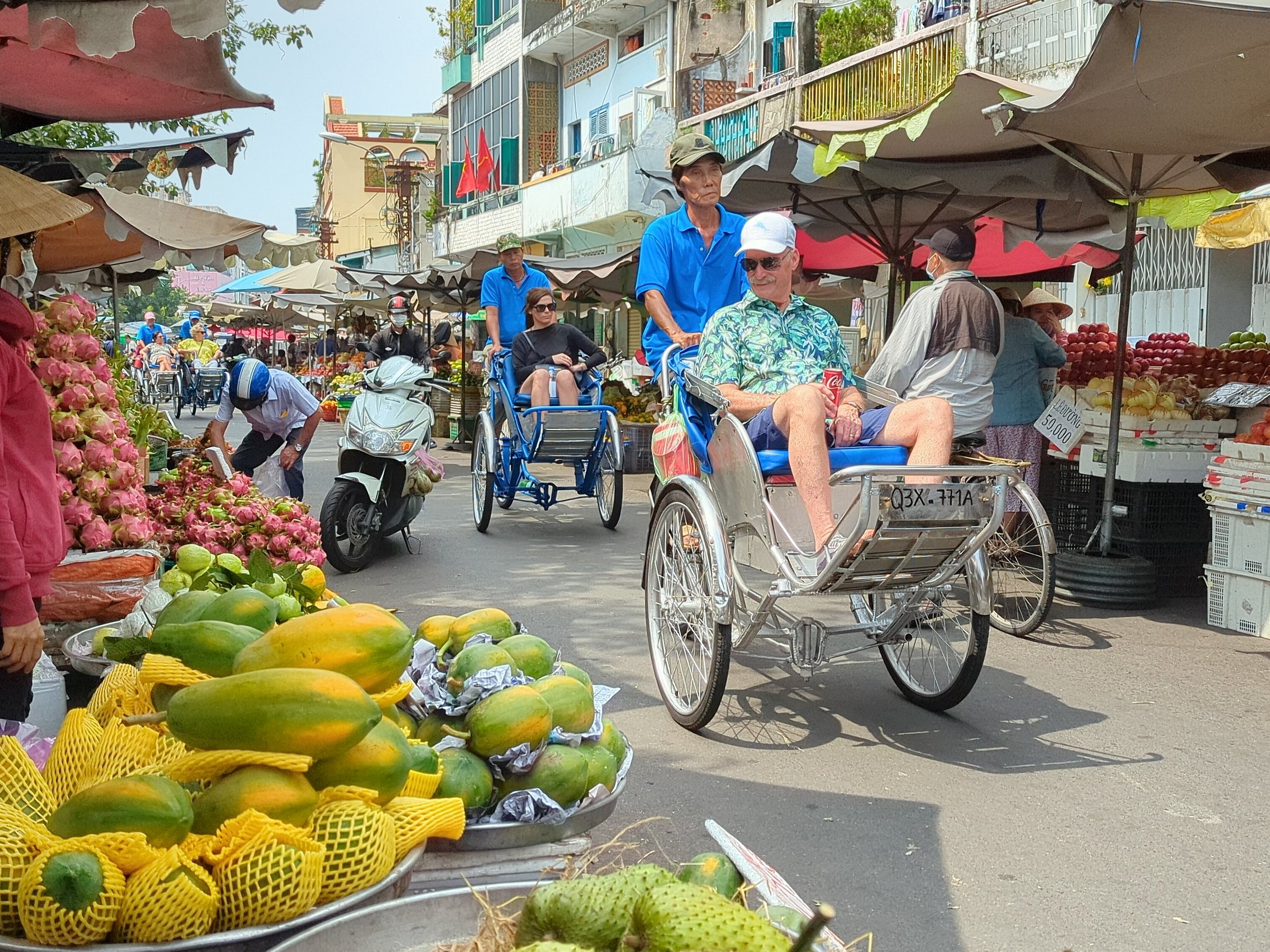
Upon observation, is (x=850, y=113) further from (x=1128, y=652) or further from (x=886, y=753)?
(x=886, y=753)

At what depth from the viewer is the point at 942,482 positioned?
4086mm

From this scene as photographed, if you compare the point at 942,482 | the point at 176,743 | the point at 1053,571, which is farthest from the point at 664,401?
the point at 176,743

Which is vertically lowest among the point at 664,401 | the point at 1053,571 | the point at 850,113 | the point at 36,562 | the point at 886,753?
the point at 886,753

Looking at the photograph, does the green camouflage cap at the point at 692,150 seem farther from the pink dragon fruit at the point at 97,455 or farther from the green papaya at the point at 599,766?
the green papaya at the point at 599,766

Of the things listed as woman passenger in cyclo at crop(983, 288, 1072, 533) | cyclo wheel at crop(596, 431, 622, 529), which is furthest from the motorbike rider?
woman passenger in cyclo at crop(983, 288, 1072, 533)

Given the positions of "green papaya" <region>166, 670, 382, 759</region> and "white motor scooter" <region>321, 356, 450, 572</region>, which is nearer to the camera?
"green papaya" <region>166, 670, 382, 759</region>

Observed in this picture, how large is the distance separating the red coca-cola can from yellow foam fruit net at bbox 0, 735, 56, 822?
139 inches

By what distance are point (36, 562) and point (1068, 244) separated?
30.1 feet

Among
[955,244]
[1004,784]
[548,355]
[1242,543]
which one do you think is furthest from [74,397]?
[1242,543]

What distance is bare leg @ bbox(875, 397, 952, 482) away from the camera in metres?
4.48

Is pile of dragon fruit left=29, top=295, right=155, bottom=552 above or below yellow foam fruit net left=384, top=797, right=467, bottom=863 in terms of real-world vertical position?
above

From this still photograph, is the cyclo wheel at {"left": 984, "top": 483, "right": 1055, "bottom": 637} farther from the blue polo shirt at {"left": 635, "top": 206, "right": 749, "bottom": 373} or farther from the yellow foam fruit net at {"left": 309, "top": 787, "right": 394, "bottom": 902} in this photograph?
the yellow foam fruit net at {"left": 309, "top": 787, "right": 394, "bottom": 902}

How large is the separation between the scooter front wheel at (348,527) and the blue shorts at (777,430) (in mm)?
4265

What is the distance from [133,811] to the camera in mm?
1649
